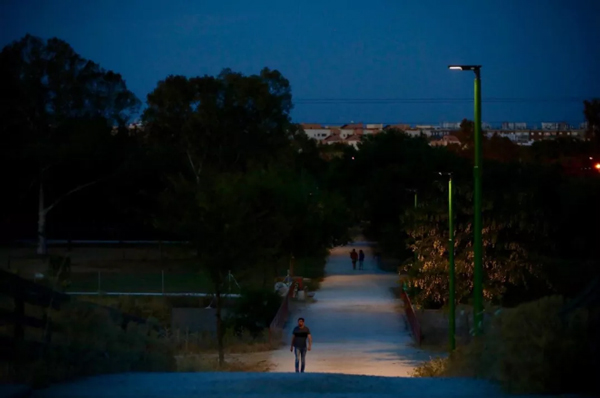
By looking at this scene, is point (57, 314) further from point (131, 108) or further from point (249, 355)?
point (131, 108)

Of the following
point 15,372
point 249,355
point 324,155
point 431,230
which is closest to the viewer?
point 15,372

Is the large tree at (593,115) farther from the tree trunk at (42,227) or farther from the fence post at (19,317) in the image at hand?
the fence post at (19,317)

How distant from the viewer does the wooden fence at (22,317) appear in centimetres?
1009

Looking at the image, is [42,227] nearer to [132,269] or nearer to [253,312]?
[132,269]

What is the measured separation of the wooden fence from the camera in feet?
33.1

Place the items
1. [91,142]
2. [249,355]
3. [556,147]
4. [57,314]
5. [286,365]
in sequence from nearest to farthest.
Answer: [57,314] → [286,365] → [249,355] → [91,142] → [556,147]

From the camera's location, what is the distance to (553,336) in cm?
1048

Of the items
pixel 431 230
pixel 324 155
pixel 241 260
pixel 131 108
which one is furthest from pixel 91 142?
pixel 324 155

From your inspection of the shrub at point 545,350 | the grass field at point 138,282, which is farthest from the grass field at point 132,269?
the shrub at point 545,350

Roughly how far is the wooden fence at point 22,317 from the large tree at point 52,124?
187ft

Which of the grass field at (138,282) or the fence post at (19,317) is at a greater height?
the fence post at (19,317)

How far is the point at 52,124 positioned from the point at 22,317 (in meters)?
65.0

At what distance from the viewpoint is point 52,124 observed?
7262cm

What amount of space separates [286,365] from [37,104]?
52.5m
